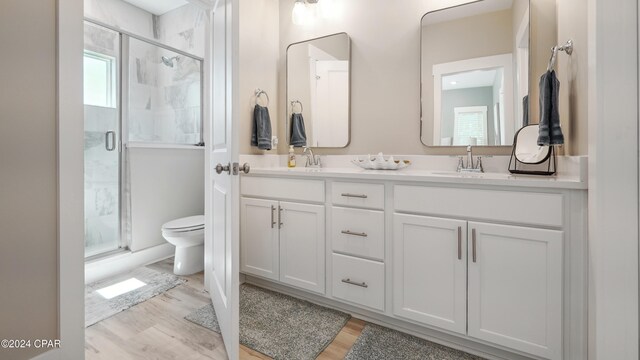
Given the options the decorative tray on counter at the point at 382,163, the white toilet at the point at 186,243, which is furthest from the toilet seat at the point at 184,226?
the decorative tray on counter at the point at 382,163

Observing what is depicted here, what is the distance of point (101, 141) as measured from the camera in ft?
8.37

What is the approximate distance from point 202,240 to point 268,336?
1.18 metres

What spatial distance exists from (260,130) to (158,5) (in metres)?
1.92

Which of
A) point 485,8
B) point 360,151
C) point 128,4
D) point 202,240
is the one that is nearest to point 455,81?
point 485,8

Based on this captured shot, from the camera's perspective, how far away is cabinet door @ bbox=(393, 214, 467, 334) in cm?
147

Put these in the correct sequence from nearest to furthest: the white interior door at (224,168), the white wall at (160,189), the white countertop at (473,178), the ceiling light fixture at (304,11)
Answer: the white countertop at (473,178) < the white interior door at (224,168) < the ceiling light fixture at (304,11) < the white wall at (160,189)

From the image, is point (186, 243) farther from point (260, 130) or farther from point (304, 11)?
point (304, 11)

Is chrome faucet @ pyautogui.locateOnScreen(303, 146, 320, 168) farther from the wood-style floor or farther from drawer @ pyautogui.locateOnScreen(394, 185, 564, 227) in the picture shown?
the wood-style floor

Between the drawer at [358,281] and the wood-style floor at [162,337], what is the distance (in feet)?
0.54

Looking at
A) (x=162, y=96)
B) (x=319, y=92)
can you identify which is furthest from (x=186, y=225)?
(x=319, y=92)

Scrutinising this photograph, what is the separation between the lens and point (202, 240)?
97.9 inches

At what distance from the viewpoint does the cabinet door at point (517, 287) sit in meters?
1.28

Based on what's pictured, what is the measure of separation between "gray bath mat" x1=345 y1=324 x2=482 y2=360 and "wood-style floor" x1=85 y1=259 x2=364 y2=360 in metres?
0.06

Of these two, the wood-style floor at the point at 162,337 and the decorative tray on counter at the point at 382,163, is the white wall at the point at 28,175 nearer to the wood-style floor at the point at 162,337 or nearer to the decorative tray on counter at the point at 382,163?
the wood-style floor at the point at 162,337
